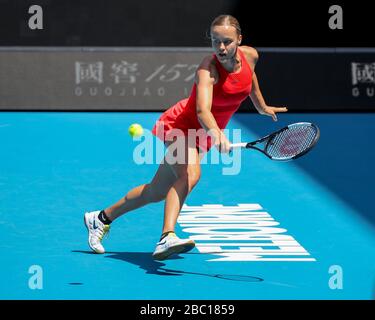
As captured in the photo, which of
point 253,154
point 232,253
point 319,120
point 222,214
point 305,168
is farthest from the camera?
point 319,120

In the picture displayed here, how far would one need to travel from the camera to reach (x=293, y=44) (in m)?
16.6

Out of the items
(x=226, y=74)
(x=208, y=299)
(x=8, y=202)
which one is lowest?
(x=208, y=299)

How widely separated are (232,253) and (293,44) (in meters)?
9.24

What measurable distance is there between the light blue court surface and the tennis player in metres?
0.30

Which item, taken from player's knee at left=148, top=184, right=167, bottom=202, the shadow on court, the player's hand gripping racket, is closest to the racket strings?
the player's hand gripping racket

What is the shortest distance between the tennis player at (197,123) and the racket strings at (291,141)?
0.38 meters

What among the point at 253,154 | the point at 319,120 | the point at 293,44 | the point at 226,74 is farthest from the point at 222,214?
A: the point at 293,44

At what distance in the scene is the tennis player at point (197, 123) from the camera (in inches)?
274

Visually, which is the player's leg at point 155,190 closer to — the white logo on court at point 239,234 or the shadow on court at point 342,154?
the white logo on court at point 239,234

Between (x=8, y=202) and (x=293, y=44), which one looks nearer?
(x=8, y=202)

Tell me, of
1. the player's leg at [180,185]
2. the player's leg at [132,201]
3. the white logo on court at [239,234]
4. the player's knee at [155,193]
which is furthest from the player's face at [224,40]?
the white logo on court at [239,234]

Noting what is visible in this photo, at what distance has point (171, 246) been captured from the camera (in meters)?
7.06

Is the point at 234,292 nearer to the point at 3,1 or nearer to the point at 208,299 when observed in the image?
the point at 208,299

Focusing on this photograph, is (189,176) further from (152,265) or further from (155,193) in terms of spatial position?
(152,265)
